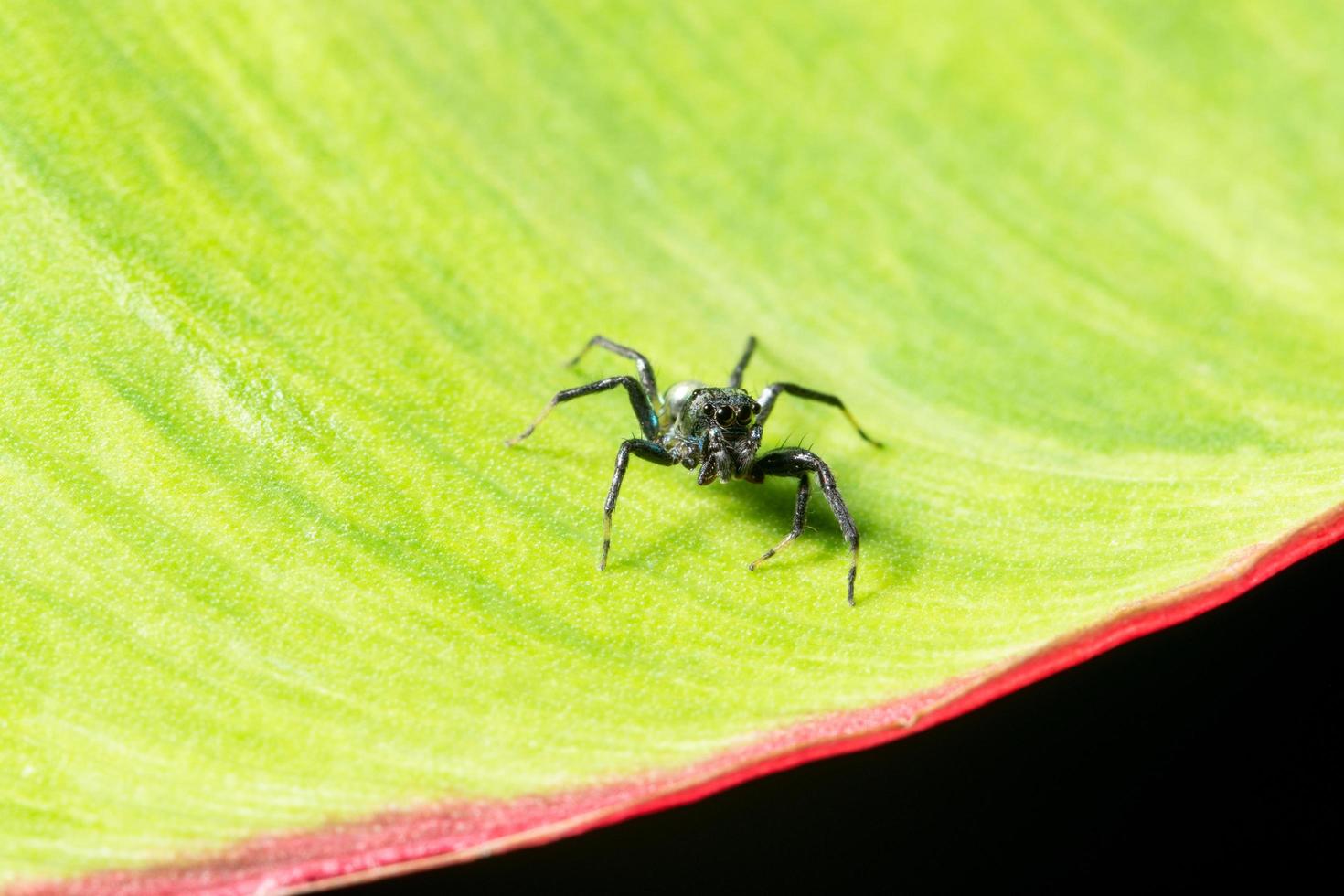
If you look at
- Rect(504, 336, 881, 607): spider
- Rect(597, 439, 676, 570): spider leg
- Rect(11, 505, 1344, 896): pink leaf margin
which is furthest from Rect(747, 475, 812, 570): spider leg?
Rect(11, 505, 1344, 896): pink leaf margin

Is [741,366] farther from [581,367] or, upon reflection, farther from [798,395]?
[581,367]

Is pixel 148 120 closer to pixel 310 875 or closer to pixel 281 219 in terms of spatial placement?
pixel 281 219

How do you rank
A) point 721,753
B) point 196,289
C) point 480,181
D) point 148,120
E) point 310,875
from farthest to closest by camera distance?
point 480,181 → point 148,120 → point 196,289 → point 721,753 → point 310,875

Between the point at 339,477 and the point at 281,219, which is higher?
the point at 281,219

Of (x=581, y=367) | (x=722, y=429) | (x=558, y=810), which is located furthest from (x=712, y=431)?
(x=558, y=810)

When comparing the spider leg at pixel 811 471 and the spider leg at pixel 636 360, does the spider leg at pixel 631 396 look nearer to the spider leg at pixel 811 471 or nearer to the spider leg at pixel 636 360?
the spider leg at pixel 636 360

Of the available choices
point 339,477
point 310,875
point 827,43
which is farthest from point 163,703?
point 827,43

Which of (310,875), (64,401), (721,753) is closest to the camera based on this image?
(310,875)
